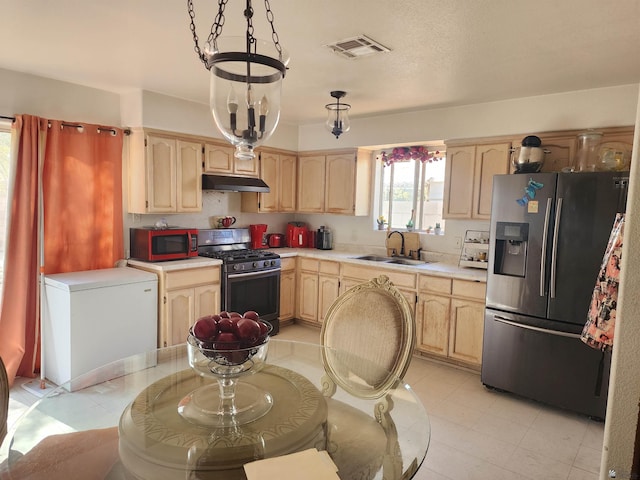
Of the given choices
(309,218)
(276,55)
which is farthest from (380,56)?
(309,218)

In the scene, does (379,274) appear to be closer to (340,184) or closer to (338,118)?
(340,184)

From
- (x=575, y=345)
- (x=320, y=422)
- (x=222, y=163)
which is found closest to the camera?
(x=320, y=422)

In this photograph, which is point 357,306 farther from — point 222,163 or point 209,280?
point 222,163

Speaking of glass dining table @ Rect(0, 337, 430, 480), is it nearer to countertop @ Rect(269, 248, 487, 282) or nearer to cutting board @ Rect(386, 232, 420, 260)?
countertop @ Rect(269, 248, 487, 282)

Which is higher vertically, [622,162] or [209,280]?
[622,162]

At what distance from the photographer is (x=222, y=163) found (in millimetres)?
4375

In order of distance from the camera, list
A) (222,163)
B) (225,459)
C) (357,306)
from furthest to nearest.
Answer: (222,163), (357,306), (225,459)

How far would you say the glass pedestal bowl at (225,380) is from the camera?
4.80 ft

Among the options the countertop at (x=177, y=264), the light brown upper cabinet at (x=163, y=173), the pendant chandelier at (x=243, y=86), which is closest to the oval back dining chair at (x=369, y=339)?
the pendant chandelier at (x=243, y=86)

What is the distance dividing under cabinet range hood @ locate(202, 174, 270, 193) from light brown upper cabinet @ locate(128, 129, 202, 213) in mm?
90

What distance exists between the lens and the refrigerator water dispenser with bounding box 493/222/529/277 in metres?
3.16

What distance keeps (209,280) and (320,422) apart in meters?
2.65

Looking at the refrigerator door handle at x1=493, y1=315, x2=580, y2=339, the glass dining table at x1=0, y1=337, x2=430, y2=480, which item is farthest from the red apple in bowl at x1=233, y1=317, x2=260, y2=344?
the refrigerator door handle at x1=493, y1=315, x2=580, y2=339

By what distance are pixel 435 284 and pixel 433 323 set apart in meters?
0.37
